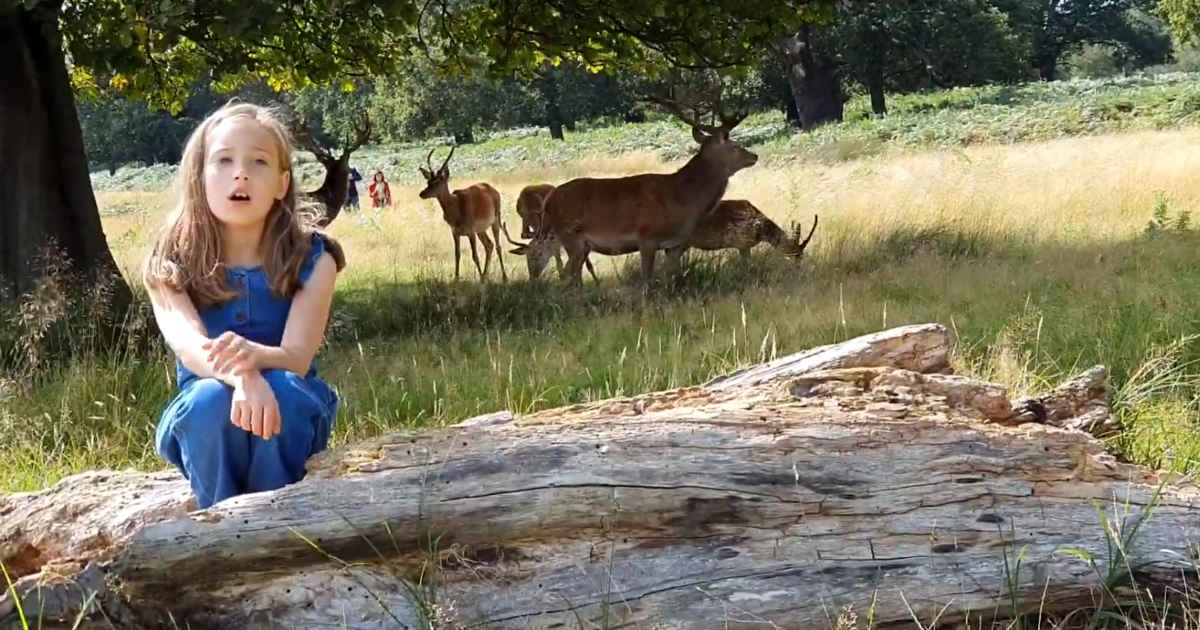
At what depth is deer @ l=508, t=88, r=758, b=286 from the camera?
32.6ft

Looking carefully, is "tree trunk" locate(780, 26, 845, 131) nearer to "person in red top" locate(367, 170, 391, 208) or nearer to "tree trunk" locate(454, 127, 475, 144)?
"person in red top" locate(367, 170, 391, 208)

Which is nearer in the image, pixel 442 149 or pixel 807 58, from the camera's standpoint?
pixel 807 58

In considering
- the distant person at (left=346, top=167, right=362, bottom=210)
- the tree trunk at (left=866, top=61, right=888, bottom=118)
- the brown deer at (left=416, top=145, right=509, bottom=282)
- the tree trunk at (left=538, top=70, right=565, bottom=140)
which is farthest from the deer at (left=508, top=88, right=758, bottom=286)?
the tree trunk at (left=538, top=70, right=565, bottom=140)

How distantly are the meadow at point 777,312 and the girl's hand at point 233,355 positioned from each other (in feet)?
5.42

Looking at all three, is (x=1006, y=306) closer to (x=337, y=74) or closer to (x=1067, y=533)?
(x=1067, y=533)

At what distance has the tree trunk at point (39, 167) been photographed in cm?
754

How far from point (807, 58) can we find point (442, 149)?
25791 mm

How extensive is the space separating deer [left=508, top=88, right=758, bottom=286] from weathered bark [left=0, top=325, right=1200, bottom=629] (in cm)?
690

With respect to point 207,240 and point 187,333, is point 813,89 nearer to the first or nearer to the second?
point 207,240

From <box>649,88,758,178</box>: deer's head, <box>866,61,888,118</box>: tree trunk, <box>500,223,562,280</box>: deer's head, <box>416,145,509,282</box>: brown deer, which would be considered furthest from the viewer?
<box>866,61,888,118</box>: tree trunk

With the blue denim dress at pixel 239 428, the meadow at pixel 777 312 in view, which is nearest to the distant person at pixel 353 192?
the meadow at pixel 777 312

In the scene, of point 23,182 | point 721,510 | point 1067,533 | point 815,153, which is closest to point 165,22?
point 23,182

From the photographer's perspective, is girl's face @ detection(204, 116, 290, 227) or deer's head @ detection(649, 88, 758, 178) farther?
deer's head @ detection(649, 88, 758, 178)

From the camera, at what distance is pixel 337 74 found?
1179 cm
